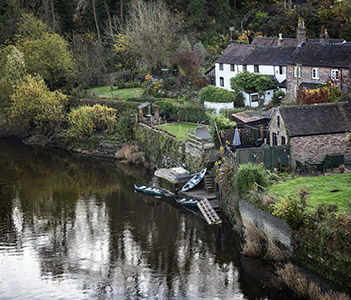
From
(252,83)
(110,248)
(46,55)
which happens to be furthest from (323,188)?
(46,55)

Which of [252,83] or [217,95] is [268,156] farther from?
[252,83]

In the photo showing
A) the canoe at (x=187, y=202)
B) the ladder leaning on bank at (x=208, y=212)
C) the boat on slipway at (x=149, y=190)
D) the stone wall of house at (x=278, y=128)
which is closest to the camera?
the ladder leaning on bank at (x=208, y=212)

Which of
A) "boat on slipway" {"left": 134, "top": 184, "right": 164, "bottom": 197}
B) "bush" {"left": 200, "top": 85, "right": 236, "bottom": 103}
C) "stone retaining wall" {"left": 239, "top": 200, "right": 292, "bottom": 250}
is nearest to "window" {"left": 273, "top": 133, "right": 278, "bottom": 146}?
"stone retaining wall" {"left": 239, "top": 200, "right": 292, "bottom": 250}

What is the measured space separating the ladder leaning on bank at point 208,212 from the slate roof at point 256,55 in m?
24.9

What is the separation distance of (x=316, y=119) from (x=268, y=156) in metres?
4.71

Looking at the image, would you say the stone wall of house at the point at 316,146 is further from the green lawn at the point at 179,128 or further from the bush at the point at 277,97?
the bush at the point at 277,97

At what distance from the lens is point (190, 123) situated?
210 ft

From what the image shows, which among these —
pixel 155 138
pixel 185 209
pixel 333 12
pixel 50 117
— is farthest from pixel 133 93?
pixel 185 209

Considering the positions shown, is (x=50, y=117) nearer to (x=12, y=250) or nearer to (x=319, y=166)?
(x=12, y=250)

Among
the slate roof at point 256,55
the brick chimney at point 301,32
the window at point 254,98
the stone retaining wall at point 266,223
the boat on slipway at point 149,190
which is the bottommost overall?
the boat on slipway at point 149,190

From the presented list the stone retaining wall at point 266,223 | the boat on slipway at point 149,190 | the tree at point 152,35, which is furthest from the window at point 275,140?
the tree at point 152,35

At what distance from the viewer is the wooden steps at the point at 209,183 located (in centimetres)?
4772

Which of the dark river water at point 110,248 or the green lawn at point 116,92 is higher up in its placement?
the green lawn at point 116,92

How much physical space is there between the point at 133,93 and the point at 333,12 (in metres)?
28.0
